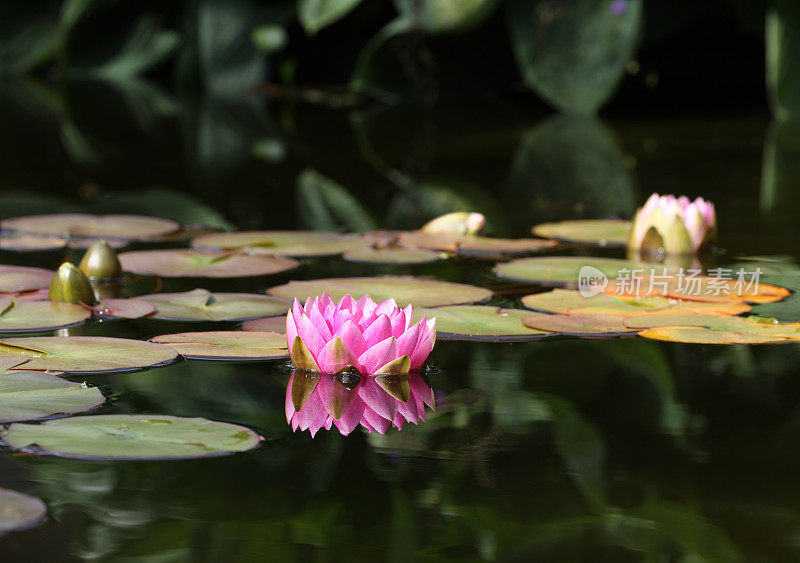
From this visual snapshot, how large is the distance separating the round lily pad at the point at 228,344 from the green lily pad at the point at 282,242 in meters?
0.59

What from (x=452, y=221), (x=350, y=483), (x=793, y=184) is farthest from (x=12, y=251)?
(x=793, y=184)

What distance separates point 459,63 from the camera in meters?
5.98

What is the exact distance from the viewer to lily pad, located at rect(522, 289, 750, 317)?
1.56m

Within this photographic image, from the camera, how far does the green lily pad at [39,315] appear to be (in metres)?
1.42

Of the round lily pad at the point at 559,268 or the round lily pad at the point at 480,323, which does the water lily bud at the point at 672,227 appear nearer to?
the round lily pad at the point at 559,268

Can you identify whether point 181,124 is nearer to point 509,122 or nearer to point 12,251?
point 509,122

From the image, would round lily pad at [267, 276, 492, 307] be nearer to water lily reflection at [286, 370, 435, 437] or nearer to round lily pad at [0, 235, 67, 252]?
water lily reflection at [286, 370, 435, 437]

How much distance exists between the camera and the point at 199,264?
1.85 m

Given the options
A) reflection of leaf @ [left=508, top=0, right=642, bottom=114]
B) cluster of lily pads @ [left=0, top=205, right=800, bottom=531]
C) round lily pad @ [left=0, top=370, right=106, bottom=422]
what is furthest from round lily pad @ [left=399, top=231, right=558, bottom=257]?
reflection of leaf @ [left=508, top=0, right=642, bottom=114]

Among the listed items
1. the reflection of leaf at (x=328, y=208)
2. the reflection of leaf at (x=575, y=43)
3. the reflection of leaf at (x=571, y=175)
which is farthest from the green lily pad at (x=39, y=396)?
the reflection of leaf at (x=575, y=43)

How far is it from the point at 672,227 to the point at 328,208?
0.81 meters

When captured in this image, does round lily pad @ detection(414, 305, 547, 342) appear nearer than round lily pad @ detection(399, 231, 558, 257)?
Yes

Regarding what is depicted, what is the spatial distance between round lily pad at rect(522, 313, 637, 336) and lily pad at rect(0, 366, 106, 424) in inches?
21.8

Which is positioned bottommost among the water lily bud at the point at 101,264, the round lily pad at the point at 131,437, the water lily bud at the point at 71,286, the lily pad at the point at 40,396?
the round lily pad at the point at 131,437
